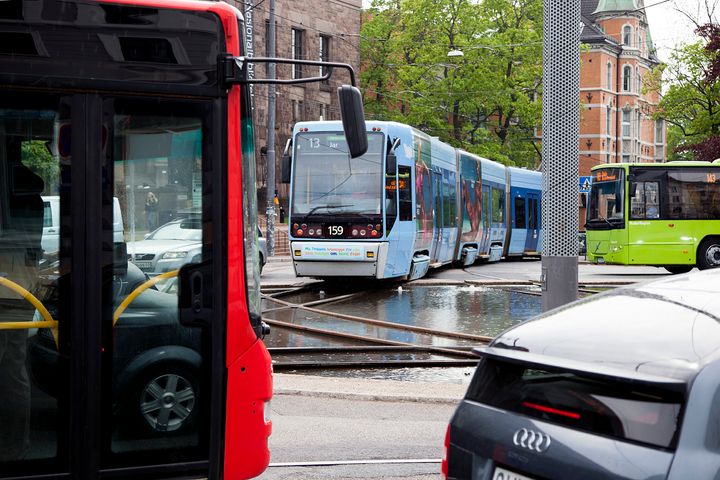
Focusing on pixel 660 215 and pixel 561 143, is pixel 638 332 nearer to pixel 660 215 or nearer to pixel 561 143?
pixel 561 143

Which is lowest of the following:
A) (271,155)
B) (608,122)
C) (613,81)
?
(271,155)

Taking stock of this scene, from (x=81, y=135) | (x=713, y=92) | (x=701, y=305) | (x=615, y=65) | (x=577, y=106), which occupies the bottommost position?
(x=701, y=305)

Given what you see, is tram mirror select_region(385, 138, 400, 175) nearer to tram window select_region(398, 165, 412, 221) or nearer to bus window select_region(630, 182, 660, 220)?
tram window select_region(398, 165, 412, 221)

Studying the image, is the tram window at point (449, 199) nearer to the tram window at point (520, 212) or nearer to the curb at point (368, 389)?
the tram window at point (520, 212)

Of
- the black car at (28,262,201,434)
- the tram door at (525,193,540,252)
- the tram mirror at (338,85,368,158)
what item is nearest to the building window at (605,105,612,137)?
the tram door at (525,193,540,252)

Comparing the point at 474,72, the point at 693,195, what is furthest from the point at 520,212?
the point at 474,72

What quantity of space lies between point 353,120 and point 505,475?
2.37 m

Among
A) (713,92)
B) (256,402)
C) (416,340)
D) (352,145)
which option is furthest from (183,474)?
(713,92)

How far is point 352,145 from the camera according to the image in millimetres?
5207

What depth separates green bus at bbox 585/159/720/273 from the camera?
27.4 m

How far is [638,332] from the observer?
3.46m

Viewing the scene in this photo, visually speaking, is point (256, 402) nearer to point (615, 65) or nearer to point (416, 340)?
point (416, 340)

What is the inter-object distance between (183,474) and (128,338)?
732mm

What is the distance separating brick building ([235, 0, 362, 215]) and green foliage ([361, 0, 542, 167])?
357cm
